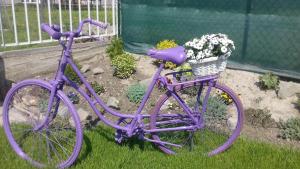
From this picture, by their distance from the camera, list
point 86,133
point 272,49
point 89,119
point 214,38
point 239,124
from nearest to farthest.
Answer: point 214,38
point 239,124
point 86,133
point 89,119
point 272,49

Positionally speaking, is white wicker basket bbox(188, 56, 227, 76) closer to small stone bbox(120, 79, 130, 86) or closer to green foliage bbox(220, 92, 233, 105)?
green foliage bbox(220, 92, 233, 105)

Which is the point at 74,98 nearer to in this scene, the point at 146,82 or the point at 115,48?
the point at 146,82

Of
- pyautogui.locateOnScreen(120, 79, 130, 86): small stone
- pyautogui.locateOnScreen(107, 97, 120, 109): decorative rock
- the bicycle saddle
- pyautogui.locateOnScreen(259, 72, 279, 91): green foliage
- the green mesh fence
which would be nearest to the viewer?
the bicycle saddle

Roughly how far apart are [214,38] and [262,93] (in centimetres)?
238

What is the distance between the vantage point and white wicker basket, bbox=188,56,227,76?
3635mm

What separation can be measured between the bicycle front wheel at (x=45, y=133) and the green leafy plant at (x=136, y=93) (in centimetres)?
161

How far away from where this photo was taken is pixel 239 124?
13.3 ft

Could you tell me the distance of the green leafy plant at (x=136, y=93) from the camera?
577 centimetres

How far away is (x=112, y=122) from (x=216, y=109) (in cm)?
140

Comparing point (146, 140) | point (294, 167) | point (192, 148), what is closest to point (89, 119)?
point (146, 140)

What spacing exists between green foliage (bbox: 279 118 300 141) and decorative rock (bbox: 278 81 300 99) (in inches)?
36.3

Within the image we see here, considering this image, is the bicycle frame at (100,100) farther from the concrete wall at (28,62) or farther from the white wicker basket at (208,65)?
the concrete wall at (28,62)

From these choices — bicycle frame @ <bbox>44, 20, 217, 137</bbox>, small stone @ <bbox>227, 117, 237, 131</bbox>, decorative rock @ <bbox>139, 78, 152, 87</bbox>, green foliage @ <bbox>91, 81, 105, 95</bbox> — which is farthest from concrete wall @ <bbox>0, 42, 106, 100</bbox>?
small stone @ <bbox>227, 117, 237, 131</bbox>

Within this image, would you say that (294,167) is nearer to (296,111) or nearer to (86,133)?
(296,111)
